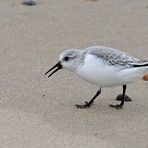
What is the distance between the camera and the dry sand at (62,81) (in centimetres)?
526

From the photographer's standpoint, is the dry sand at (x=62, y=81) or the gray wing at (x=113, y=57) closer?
the dry sand at (x=62, y=81)

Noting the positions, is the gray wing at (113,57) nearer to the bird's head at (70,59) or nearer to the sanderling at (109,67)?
the sanderling at (109,67)

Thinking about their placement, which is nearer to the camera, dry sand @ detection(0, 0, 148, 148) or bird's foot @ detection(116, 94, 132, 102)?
dry sand @ detection(0, 0, 148, 148)

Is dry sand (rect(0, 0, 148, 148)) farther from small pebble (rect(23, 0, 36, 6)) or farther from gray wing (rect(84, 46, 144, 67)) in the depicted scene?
gray wing (rect(84, 46, 144, 67))

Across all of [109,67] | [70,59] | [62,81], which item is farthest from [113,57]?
[62,81]

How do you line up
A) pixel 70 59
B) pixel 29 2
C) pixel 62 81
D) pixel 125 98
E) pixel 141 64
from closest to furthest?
pixel 141 64
pixel 70 59
pixel 125 98
pixel 62 81
pixel 29 2

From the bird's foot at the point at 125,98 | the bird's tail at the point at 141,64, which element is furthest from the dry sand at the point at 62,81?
the bird's tail at the point at 141,64

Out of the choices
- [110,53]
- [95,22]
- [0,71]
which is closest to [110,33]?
[95,22]

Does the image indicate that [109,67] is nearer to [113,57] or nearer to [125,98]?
[113,57]

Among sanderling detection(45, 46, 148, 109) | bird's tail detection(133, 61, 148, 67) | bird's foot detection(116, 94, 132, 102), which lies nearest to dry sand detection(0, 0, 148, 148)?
bird's foot detection(116, 94, 132, 102)

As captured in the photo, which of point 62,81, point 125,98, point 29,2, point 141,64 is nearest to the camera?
point 141,64

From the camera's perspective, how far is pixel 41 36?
8.24 metres

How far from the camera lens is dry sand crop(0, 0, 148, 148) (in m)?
5.26

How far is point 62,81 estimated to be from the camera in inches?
265
